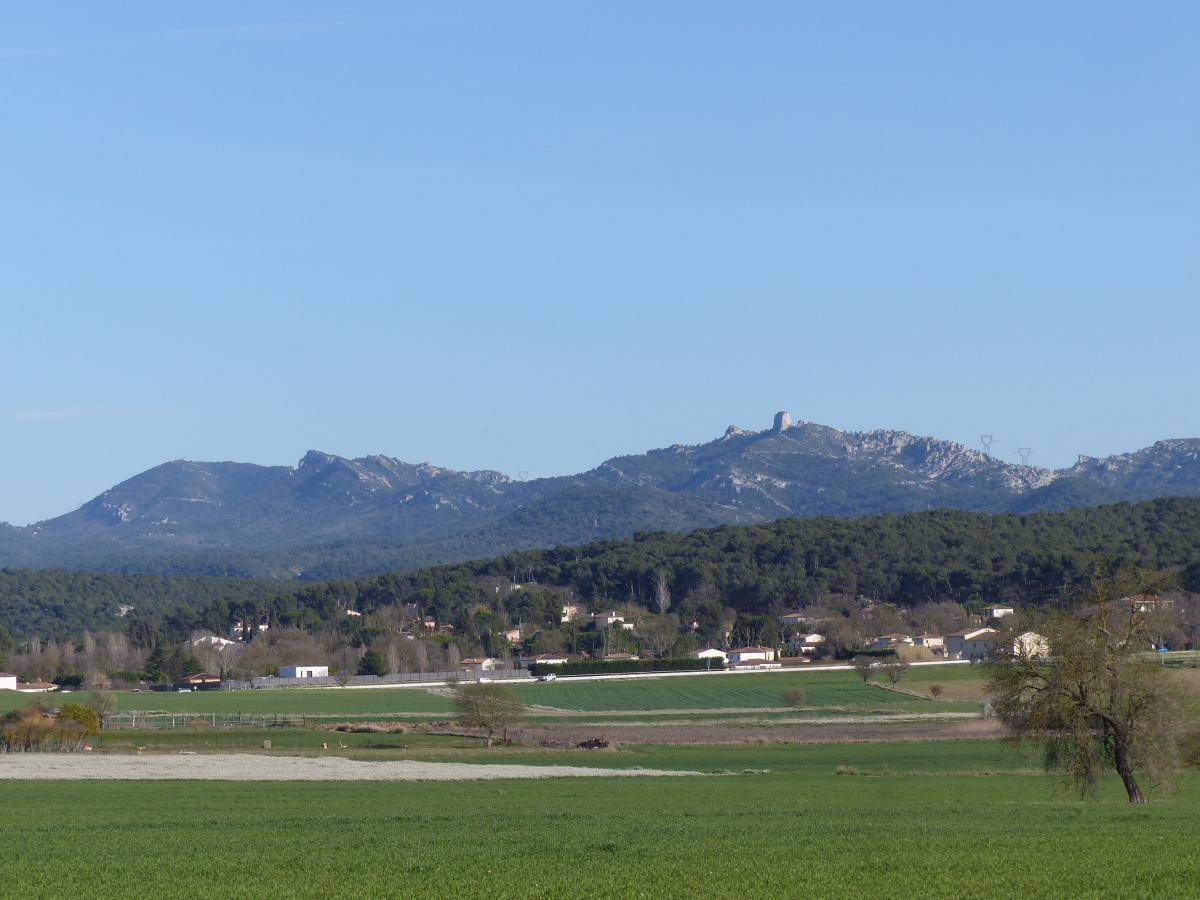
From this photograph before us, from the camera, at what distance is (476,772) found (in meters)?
52.8

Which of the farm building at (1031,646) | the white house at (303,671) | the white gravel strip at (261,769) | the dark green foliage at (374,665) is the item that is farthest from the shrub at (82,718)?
the white house at (303,671)

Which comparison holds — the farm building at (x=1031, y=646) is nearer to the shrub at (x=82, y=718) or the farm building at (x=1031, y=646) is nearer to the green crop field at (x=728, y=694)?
the shrub at (x=82, y=718)

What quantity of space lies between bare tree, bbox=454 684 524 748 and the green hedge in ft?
237

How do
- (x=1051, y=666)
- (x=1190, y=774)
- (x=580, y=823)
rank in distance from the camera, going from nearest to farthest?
(x=580, y=823)
(x=1051, y=666)
(x=1190, y=774)

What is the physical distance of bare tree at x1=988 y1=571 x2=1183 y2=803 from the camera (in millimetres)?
37938

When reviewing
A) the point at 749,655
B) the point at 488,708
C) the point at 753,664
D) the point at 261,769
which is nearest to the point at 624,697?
the point at 488,708

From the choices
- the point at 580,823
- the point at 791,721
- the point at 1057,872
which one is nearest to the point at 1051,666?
the point at 580,823

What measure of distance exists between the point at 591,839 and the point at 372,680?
5035 inches

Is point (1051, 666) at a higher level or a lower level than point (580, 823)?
higher

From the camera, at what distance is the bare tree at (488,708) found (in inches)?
2872

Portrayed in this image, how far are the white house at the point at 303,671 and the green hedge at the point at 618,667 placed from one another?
2839 centimetres

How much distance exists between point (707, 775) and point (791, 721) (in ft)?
123

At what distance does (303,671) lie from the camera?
538 feet

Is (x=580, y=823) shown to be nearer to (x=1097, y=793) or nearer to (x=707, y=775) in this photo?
(x=1097, y=793)
